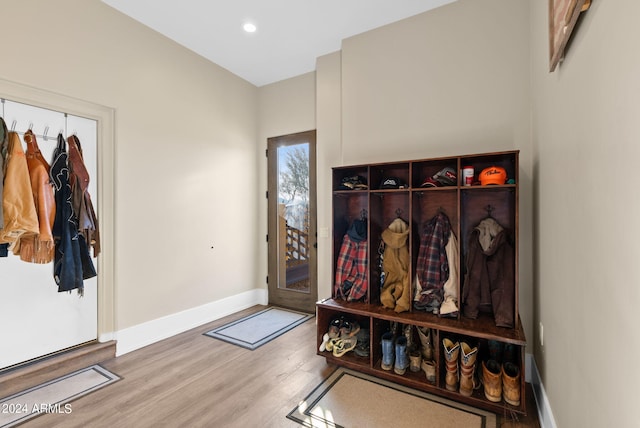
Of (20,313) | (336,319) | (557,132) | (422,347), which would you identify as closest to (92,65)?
(20,313)

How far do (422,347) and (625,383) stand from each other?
172 cm

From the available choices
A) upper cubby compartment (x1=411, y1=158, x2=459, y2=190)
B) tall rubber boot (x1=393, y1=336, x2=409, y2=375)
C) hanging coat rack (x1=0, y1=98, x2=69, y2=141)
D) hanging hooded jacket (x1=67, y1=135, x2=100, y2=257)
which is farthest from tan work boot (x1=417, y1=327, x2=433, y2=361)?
hanging coat rack (x1=0, y1=98, x2=69, y2=141)

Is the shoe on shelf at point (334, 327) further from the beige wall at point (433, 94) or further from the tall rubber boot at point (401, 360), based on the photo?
the beige wall at point (433, 94)

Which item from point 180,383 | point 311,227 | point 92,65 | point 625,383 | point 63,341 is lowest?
Answer: point 180,383

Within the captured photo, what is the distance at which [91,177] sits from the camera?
2.73 meters

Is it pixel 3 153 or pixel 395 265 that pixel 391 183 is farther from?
pixel 3 153

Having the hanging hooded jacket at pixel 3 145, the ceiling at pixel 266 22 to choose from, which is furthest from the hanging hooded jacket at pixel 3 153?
the ceiling at pixel 266 22

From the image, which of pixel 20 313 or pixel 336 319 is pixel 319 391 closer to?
pixel 336 319

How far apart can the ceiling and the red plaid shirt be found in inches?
85.0

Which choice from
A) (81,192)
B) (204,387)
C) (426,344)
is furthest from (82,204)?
(426,344)

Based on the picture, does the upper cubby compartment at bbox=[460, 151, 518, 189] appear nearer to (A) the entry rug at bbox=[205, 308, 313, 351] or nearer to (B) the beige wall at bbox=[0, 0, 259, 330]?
(A) the entry rug at bbox=[205, 308, 313, 351]

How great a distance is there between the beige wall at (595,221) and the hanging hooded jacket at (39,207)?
3205mm

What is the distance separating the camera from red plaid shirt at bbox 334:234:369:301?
→ 269 centimetres

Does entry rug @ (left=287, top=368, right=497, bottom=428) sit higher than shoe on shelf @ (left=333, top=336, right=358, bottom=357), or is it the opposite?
shoe on shelf @ (left=333, top=336, right=358, bottom=357)
